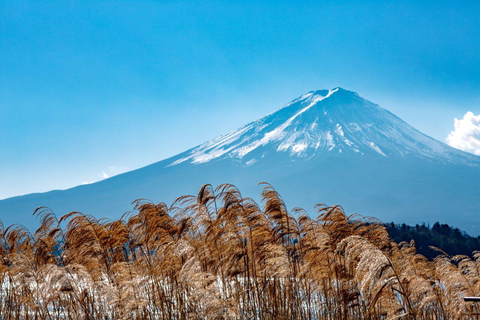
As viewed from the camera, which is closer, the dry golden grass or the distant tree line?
the dry golden grass

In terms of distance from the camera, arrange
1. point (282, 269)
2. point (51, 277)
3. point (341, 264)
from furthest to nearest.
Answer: point (341, 264) < point (282, 269) < point (51, 277)

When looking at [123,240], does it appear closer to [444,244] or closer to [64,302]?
[64,302]

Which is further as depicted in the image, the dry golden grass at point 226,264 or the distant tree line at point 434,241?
the distant tree line at point 434,241

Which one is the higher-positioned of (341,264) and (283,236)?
(283,236)

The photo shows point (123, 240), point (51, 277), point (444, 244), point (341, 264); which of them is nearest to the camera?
point (51, 277)

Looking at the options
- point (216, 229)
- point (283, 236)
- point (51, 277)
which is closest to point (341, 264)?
point (283, 236)

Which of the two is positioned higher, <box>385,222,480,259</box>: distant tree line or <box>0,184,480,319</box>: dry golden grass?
<box>0,184,480,319</box>: dry golden grass

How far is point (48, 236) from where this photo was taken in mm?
7383

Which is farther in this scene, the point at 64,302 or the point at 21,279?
the point at 64,302

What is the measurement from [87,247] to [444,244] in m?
33.4

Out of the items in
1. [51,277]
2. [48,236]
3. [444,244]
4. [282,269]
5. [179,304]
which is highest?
[48,236]

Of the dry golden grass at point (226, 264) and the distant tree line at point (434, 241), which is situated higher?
the dry golden grass at point (226, 264)

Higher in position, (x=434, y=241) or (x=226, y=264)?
(x=226, y=264)

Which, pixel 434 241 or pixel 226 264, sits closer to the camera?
pixel 226 264
